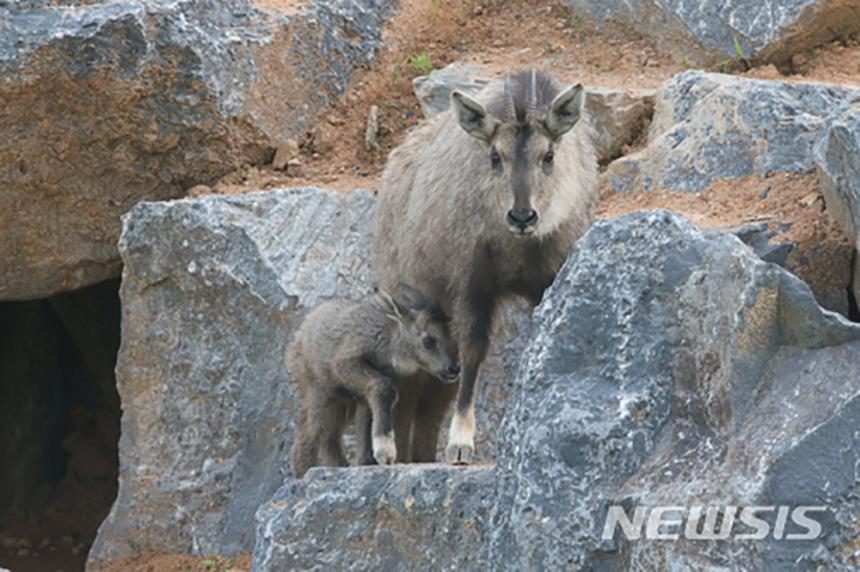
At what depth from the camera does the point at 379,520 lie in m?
6.74

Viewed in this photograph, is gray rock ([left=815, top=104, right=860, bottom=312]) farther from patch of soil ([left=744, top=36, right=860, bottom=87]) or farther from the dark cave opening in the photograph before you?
the dark cave opening

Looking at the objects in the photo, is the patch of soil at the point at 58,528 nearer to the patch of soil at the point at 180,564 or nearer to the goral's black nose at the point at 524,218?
the patch of soil at the point at 180,564

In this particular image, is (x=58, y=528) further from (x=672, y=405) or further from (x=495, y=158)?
(x=672, y=405)

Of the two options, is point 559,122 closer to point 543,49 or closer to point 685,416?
point 685,416

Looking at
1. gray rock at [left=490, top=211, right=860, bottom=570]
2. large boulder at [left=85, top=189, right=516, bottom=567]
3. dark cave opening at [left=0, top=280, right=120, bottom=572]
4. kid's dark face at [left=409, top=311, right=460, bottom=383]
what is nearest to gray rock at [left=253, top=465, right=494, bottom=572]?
gray rock at [left=490, top=211, right=860, bottom=570]

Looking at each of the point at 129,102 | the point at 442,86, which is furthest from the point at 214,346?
the point at 442,86

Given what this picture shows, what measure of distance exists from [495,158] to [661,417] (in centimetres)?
230

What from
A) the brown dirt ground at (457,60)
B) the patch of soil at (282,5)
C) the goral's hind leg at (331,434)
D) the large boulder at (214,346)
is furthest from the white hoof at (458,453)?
the patch of soil at (282,5)

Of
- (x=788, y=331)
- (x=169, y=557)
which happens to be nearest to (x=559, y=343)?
(x=788, y=331)

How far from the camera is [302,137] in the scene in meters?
10.6

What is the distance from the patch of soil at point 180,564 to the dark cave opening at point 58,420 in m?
2.95

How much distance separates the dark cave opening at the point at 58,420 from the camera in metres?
12.8

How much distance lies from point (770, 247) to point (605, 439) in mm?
2324

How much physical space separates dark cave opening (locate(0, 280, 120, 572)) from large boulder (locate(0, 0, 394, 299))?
2165mm
